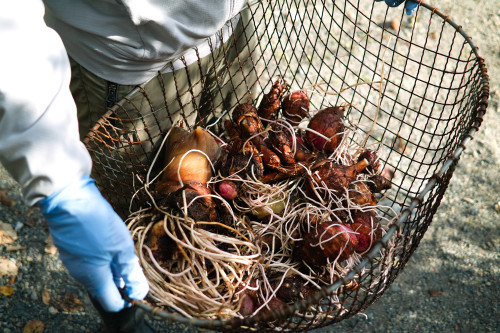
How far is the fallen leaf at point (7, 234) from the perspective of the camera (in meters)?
2.22

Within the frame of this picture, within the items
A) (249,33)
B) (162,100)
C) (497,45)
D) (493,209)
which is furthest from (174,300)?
(497,45)

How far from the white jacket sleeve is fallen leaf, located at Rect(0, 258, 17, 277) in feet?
3.87

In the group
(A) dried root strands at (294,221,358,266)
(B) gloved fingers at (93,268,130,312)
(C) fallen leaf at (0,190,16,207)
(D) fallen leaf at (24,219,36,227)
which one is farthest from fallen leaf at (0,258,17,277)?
(A) dried root strands at (294,221,358,266)

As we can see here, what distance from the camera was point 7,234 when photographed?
7.34ft


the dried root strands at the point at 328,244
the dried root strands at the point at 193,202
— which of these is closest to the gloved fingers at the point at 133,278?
the dried root strands at the point at 193,202

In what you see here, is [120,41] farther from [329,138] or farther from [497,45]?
[497,45]

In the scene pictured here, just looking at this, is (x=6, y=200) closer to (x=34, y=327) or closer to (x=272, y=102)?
(x=34, y=327)

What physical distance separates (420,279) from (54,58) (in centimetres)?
197

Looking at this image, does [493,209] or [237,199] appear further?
[493,209]

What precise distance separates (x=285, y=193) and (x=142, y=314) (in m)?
0.86

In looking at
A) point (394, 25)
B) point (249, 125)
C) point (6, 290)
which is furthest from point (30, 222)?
point (394, 25)

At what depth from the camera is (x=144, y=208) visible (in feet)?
5.41

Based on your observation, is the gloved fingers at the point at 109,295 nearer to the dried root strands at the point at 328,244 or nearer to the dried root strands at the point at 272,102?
the dried root strands at the point at 328,244

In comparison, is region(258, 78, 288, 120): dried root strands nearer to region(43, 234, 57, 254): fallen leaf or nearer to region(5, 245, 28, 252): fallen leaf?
region(43, 234, 57, 254): fallen leaf
